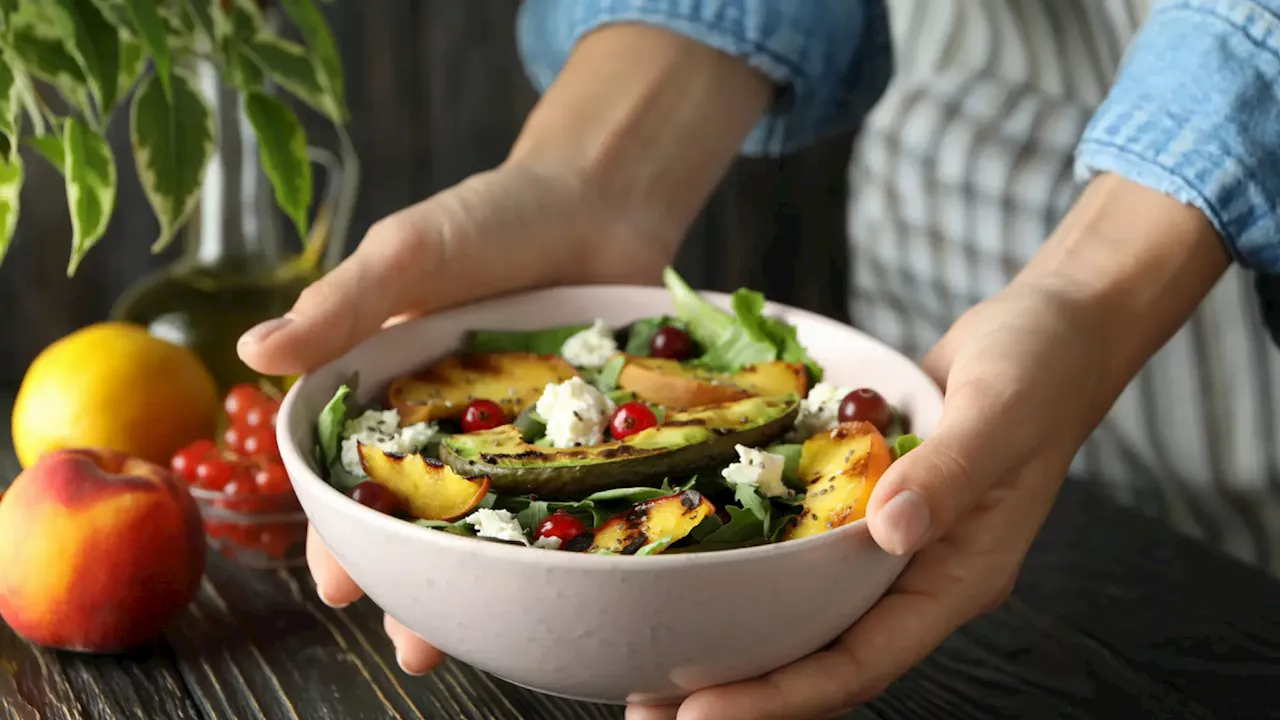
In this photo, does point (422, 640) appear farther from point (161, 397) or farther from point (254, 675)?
point (161, 397)

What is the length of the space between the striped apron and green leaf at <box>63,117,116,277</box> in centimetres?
100

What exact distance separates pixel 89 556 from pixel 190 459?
0.19 meters

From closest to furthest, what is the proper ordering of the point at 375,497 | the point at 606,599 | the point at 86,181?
1. the point at 606,599
2. the point at 375,497
3. the point at 86,181

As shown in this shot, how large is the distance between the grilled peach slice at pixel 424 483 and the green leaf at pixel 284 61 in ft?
1.46

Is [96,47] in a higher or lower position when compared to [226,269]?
higher

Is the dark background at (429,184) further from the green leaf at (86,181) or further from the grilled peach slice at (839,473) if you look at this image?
the grilled peach slice at (839,473)

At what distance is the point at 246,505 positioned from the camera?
1000 millimetres

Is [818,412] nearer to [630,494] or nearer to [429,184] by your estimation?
[630,494]

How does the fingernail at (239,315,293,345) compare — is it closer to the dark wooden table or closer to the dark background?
the dark wooden table

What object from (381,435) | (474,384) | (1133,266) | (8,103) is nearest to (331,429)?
(381,435)

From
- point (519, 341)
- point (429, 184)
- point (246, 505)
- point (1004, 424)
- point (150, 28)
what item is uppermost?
point (150, 28)

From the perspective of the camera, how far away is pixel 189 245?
1333 mm

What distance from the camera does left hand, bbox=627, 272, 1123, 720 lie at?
683mm

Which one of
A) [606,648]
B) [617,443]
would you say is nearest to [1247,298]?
[617,443]
